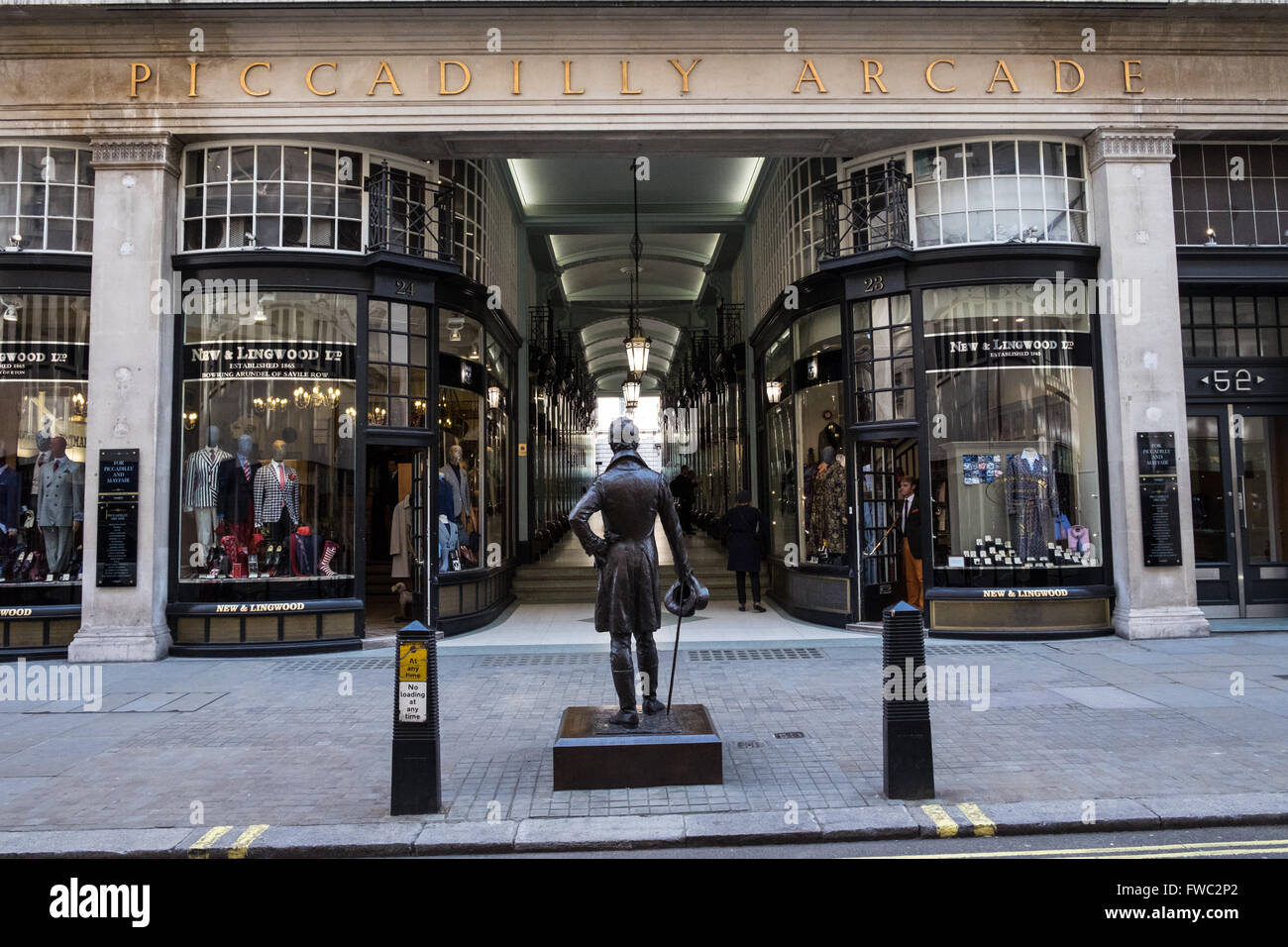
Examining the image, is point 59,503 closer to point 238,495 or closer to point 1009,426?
point 238,495

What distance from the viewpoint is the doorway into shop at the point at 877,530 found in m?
11.9

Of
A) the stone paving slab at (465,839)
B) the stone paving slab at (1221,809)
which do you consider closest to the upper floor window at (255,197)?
the stone paving slab at (465,839)

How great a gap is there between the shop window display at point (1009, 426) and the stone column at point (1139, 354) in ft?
1.18

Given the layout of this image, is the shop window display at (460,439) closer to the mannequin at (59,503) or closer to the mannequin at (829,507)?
the mannequin at (59,503)

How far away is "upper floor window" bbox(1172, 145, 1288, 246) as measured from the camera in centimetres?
1179

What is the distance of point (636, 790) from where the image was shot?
217 inches

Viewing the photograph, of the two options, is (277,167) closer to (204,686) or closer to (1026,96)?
(204,686)

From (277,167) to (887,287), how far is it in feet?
26.8

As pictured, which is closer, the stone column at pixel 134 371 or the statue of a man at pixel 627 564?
the statue of a man at pixel 627 564

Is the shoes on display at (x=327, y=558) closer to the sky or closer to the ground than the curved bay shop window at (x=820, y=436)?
closer to the ground

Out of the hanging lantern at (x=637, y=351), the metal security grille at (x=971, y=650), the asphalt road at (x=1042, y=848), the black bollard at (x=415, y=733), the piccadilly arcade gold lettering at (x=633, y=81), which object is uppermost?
the piccadilly arcade gold lettering at (x=633, y=81)

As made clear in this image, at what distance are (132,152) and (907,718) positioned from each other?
11.2 meters

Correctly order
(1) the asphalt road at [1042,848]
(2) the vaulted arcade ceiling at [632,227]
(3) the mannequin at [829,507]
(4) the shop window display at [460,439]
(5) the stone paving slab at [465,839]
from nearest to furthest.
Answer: (1) the asphalt road at [1042,848]
(5) the stone paving slab at [465,839]
(4) the shop window display at [460,439]
(3) the mannequin at [829,507]
(2) the vaulted arcade ceiling at [632,227]

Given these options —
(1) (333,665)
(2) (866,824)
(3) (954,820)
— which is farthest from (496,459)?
(3) (954,820)
